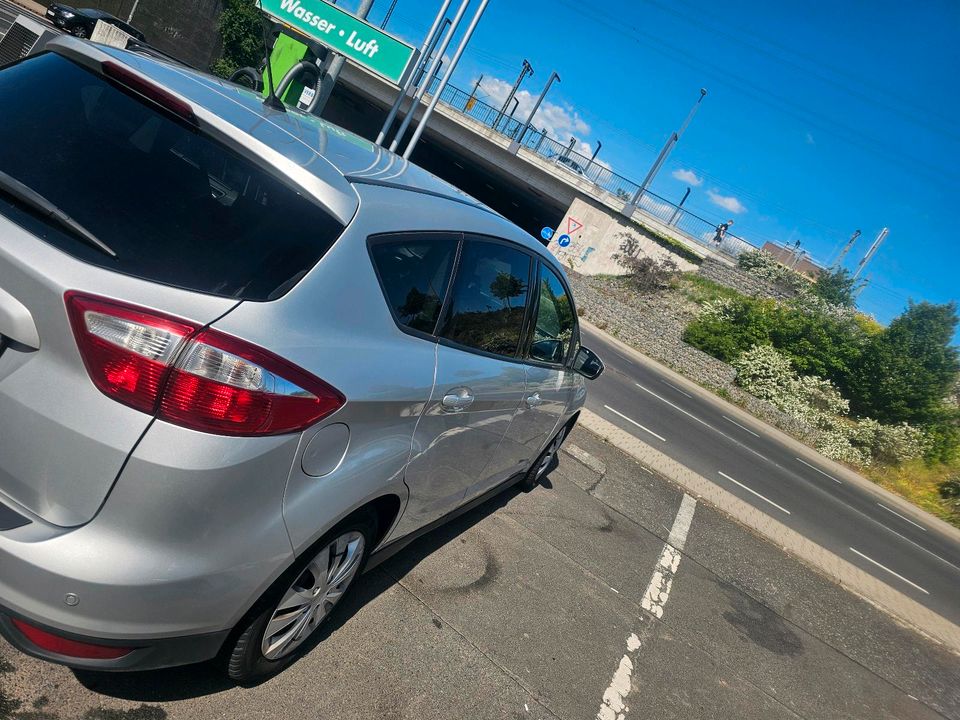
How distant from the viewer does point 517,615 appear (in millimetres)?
3658

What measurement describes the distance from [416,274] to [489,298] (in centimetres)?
74

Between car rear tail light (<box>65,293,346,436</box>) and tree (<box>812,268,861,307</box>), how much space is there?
126 feet

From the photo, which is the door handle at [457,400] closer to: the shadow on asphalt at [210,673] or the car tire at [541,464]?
the shadow on asphalt at [210,673]

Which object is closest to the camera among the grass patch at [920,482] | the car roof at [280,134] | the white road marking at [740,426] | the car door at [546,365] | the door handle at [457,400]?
the car roof at [280,134]

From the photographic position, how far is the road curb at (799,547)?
677 centimetres

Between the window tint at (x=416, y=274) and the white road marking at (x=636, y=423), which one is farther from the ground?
the window tint at (x=416, y=274)

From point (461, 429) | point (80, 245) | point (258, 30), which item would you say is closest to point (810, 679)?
point (461, 429)

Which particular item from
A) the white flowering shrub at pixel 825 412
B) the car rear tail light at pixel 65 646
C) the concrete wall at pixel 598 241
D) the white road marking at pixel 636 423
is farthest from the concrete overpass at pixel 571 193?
the car rear tail light at pixel 65 646

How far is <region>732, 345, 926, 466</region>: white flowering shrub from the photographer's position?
22.9m

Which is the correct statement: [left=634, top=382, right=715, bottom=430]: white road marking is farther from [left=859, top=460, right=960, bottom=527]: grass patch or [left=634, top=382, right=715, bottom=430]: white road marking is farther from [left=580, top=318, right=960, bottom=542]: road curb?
[left=859, top=460, right=960, bottom=527]: grass patch

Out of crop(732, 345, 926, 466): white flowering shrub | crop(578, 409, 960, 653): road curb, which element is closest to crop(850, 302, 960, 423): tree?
crop(732, 345, 926, 466): white flowering shrub

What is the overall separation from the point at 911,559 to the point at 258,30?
35747 millimetres

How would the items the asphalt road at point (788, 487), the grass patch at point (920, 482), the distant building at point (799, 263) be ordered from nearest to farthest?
the asphalt road at point (788, 487)
the grass patch at point (920, 482)
the distant building at point (799, 263)

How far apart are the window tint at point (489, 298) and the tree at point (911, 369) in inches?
1037
